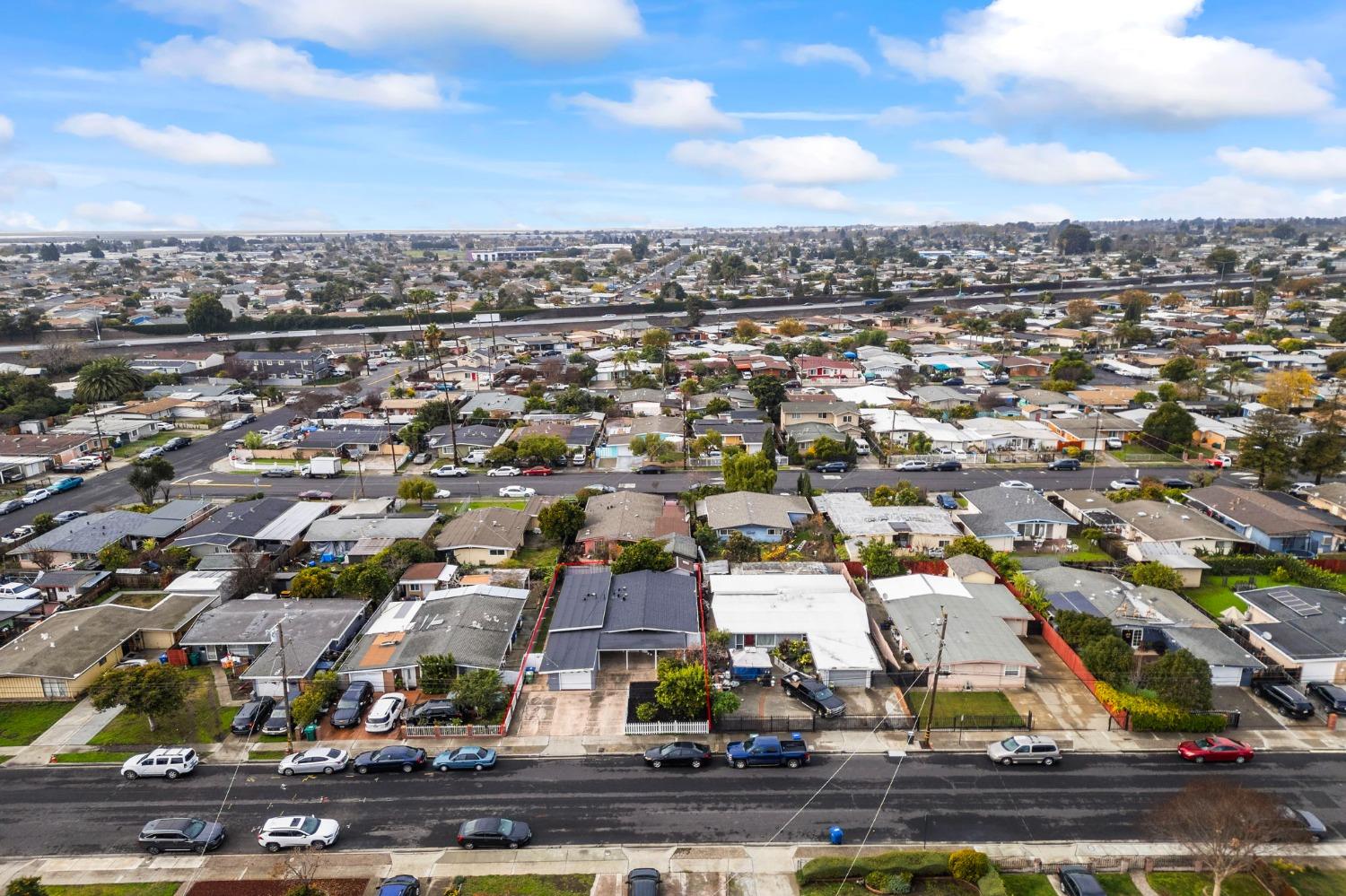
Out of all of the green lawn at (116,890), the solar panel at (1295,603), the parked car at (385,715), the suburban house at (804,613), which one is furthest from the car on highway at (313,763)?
the solar panel at (1295,603)

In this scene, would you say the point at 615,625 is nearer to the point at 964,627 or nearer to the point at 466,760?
the point at 466,760

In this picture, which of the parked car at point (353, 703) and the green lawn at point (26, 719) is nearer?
the green lawn at point (26, 719)

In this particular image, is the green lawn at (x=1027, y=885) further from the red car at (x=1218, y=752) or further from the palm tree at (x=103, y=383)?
the palm tree at (x=103, y=383)

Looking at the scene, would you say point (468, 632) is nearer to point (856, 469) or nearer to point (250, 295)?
point (856, 469)

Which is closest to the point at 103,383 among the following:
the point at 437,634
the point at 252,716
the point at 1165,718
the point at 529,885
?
the point at 252,716

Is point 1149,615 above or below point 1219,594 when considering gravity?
above

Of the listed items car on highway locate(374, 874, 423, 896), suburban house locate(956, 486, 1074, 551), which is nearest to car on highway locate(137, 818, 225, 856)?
car on highway locate(374, 874, 423, 896)

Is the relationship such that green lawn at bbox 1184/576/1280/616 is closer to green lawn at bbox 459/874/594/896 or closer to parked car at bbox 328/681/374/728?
green lawn at bbox 459/874/594/896
